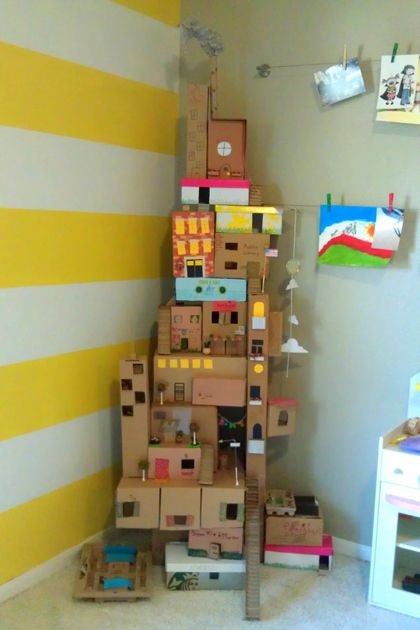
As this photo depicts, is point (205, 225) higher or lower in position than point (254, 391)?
higher

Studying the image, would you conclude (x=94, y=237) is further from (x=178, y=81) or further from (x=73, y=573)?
(x=73, y=573)

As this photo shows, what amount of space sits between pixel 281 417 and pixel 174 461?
18.5 inches

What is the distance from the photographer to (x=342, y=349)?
2.58 m

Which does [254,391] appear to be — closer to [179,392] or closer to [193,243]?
[179,392]

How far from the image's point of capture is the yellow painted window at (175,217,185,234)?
8.12 feet

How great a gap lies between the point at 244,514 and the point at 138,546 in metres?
Answer: 0.56

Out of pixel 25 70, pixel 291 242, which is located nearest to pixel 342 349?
pixel 291 242

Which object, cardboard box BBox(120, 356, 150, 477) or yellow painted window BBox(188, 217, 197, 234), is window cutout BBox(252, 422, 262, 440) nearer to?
cardboard box BBox(120, 356, 150, 477)

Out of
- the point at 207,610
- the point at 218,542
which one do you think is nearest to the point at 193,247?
the point at 218,542

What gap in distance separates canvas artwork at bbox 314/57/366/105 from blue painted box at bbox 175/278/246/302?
0.80 m

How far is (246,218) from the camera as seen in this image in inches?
97.8

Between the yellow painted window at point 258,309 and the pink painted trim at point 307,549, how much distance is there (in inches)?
37.1

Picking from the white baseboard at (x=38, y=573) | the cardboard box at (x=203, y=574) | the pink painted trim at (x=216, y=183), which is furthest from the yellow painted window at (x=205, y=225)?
the white baseboard at (x=38, y=573)

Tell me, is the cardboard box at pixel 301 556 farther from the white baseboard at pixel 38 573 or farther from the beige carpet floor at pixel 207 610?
the white baseboard at pixel 38 573
